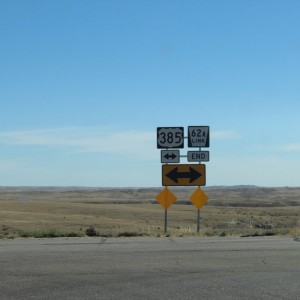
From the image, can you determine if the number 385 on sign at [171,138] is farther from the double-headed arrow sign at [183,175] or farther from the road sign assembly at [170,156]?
the double-headed arrow sign at [183,175]

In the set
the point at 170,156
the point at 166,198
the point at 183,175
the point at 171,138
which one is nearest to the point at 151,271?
the point at 170,156

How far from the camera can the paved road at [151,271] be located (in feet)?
29.5

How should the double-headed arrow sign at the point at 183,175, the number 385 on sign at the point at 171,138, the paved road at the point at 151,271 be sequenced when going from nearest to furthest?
the paved road at the point at 151,271
the number 385 on sign at the point at 171,138
the double-headed arrow sign at the point at 183,175

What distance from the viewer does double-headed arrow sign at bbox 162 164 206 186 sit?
24141mm

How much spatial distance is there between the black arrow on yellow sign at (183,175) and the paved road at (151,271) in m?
7.89

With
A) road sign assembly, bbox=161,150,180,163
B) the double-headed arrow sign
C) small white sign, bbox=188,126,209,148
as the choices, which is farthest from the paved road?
small white sign, bbox=188,126,209,148

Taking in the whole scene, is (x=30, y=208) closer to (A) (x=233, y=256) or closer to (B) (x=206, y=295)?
(A) (x=233, y=256)

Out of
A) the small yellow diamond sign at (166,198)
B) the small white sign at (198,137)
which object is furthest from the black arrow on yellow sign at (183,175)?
the small white sign at (198,137)

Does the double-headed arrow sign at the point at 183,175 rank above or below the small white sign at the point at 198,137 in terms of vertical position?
below

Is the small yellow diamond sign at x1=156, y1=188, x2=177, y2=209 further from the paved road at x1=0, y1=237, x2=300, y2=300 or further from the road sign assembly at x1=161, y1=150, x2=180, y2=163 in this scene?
the paved road at x1=0, y1=237, x2=300, y2=300

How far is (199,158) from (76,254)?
11110 mm

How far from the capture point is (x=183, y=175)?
24266mm

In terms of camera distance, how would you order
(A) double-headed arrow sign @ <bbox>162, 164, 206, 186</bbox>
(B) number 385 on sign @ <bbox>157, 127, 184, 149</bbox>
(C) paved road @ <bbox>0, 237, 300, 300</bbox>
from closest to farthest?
1. (C) paved road @ <bbox>0, 237, 300, 300</bbox>
2. (B) number 385 on sign @ <bbox>157, 127, 184, 149</bbox>
3. (A) double-headed arrow sign @ <bbox>162, 164, 206, 186</bbox>

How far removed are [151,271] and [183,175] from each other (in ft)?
43.8
